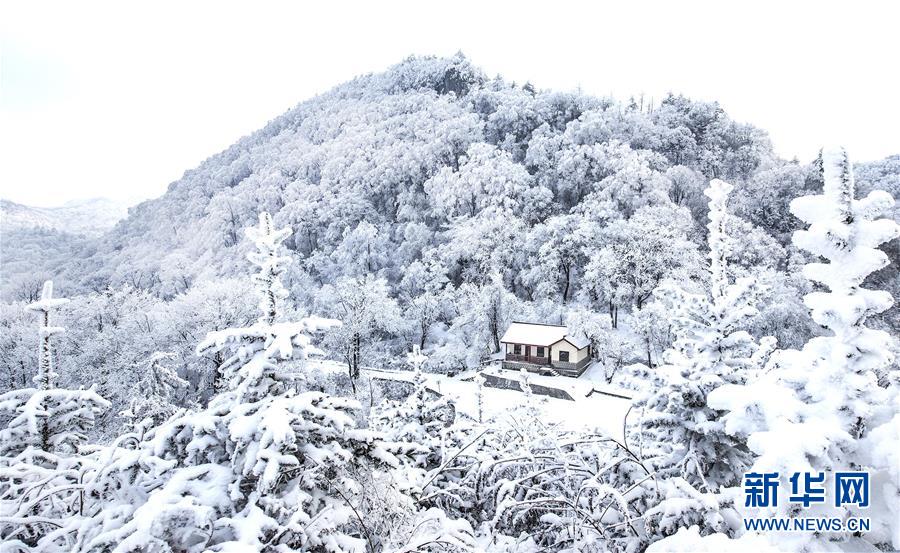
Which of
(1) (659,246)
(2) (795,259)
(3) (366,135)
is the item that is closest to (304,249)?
(3) (366,135)

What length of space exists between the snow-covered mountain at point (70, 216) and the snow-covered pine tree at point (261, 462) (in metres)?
88.1

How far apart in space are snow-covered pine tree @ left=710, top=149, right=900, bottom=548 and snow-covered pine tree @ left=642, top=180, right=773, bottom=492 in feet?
7.56

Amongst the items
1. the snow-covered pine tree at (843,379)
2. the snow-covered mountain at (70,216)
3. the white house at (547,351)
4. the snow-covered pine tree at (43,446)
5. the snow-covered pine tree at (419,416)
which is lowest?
the white house at (547,351)

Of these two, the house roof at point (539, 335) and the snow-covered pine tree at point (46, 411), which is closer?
the snow-covered pine tree at point (46, 411)

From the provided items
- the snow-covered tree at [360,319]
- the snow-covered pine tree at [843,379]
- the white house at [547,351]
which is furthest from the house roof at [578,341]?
the snow-covered pine tree at [843,379]

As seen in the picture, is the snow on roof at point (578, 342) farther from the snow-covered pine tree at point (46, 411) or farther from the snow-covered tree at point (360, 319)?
the snow-covered pine tree at point (46, 411)

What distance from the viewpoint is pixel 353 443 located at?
2.94 metres

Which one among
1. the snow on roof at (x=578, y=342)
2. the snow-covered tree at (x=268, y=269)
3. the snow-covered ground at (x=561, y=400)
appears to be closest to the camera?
the snow-covered tree at (x=268, y=269)

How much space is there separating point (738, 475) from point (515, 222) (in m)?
38.7

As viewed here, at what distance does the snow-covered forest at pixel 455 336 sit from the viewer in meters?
2.29

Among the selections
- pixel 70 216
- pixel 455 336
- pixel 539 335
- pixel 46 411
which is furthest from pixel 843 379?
pixel 70 216

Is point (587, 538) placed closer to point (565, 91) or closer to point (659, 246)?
point (659, 246)

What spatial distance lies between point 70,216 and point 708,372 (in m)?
136

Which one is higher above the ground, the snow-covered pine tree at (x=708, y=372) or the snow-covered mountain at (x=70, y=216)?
the snow-covered mountain at (x=70, y=216)
